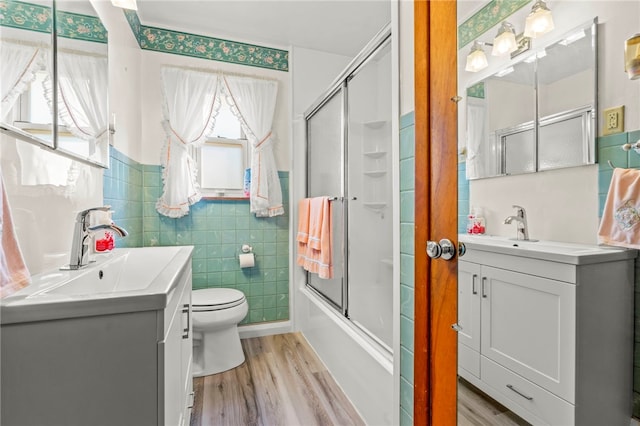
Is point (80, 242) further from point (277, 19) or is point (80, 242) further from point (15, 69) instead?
point (277, 19)

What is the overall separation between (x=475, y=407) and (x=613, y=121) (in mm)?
878

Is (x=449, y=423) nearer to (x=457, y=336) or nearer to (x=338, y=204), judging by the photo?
(x=457, y=336)

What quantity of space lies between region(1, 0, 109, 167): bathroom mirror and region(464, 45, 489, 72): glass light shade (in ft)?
4.30

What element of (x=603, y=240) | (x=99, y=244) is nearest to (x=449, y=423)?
(x=603, y=240)

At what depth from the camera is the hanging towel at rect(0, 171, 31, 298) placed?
0.66 meters

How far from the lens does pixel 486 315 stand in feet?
3.01

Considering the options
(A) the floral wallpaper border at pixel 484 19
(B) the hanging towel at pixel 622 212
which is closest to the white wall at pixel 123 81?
(A) the floral wallpaper border at pixel 484 19

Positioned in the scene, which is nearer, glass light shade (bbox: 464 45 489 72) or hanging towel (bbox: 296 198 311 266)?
glass light shade (bbox: 464 45 489 72)

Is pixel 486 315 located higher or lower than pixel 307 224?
lower

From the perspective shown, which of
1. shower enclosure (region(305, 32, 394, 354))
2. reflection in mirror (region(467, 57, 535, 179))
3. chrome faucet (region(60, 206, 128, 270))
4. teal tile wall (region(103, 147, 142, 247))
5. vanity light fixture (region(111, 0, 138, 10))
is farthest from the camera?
shower enclosure (region(305, 32, 394, 354))

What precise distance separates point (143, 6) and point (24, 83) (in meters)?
1.76

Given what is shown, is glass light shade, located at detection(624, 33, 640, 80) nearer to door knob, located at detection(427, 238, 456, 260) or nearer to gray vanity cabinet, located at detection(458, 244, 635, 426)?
gray vanity cabinet, located at detection(458, 244, 635, 426)

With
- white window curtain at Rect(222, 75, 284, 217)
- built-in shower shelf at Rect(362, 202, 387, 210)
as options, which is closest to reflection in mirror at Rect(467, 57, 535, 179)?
built-in shower shelf at Rect(362, 202, 387, 210)

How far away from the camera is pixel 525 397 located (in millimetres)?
845
